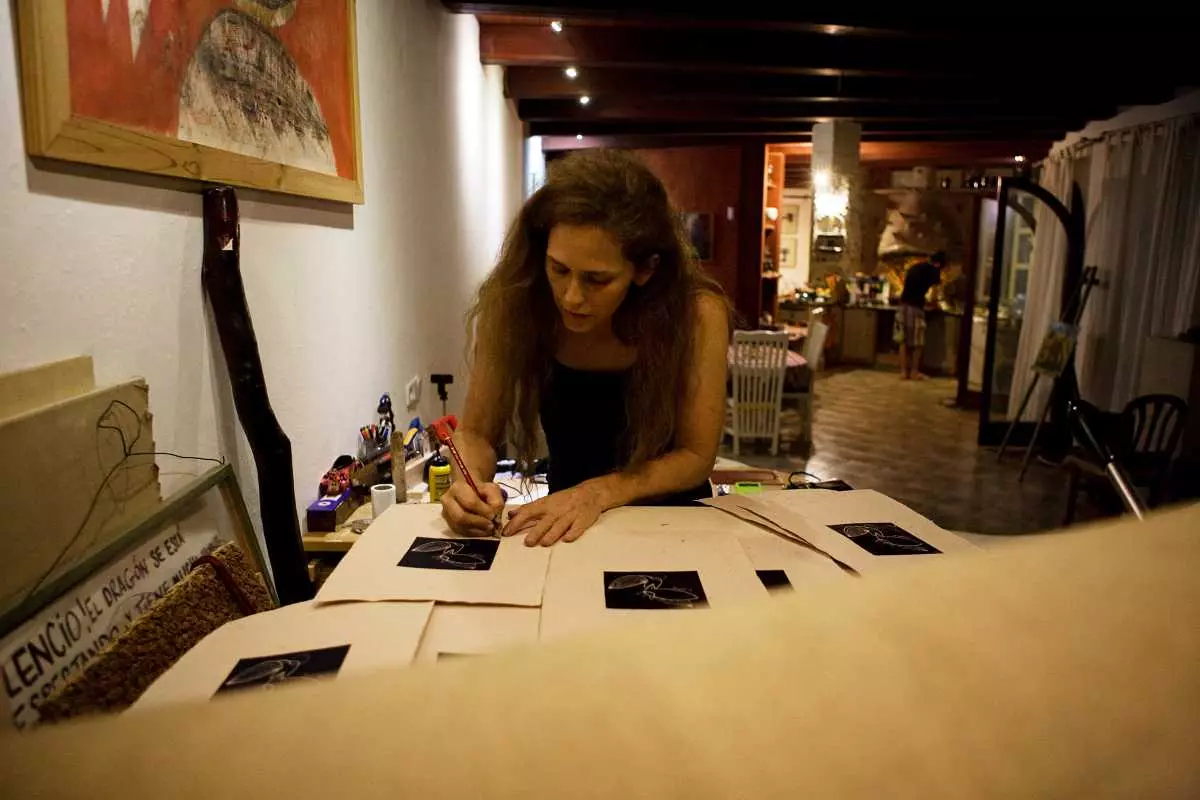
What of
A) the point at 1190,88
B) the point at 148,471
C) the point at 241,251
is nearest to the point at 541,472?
the point at 241,251

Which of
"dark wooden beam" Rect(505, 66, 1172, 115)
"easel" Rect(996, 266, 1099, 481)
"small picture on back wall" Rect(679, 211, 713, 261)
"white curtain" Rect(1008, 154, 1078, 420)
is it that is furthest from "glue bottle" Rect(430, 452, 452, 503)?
"small picture on back wall" Rect(679, 211, 713, 261)

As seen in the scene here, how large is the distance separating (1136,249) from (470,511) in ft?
20.6

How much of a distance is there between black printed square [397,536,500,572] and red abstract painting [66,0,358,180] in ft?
2.33

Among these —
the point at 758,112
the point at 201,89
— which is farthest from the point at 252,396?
the point at 758,112

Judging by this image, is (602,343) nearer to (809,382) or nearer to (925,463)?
(809,382)

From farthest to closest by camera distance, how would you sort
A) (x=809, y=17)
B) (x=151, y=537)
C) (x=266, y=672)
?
A: (x=809, y=17), (x=151, y=537), (x=266, y=672)

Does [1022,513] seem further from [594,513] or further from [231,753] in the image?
[231,753]

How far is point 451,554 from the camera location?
2.94ft

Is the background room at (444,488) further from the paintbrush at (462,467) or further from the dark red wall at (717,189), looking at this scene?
the dark red wall at (717,189)

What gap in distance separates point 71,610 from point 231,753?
79cm

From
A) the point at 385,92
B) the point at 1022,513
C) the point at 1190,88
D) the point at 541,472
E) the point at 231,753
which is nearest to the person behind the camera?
the point at 231,753

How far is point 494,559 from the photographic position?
2.87 ft

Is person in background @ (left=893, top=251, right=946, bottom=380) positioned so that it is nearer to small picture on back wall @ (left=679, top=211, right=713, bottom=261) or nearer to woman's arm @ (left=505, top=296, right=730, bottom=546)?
small picture on back wall @ (left=679, top=211, right=713, bottom=261)

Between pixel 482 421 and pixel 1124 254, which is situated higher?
pixel 1124 254
